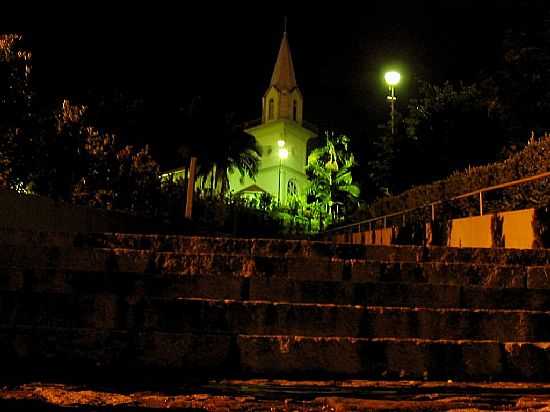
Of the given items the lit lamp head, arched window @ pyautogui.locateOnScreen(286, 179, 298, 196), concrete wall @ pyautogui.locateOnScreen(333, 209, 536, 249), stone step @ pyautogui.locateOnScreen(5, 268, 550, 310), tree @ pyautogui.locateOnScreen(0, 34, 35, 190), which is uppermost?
arched window @ pyautogui.locateOnScreen(286, 179, 298, 196)

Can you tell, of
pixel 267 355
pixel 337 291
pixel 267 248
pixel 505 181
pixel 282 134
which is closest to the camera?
pixel 267 355

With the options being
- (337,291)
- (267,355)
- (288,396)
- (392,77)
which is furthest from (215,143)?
(288,396)

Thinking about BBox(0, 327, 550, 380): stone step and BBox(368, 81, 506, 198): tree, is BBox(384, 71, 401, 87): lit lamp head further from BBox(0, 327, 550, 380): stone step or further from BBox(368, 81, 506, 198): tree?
BBox(0, 327, 550, 380): stone step

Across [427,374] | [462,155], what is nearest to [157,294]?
[427,374]

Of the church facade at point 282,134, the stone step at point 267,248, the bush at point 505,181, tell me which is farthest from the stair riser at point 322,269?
the church facade at point 282,134

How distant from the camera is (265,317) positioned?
13.7 ft

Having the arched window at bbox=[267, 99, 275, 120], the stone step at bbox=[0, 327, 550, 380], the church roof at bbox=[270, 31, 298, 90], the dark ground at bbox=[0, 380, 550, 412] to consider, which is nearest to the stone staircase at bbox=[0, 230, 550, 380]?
the stone step at bbox=[0, 327, 550, 380]

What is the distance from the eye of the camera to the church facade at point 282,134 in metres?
55.8

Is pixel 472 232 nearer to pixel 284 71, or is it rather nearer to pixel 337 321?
pixel 337 321

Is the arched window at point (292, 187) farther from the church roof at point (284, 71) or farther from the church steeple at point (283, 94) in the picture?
the church roof at point (284, 71)

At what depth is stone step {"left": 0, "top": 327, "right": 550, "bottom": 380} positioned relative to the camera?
3.74m

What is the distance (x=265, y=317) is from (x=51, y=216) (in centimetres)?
766

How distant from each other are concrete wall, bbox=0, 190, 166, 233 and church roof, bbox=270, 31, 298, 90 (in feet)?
156

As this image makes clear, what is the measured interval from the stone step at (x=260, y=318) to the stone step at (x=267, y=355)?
28 cm
